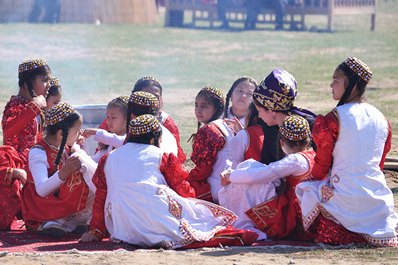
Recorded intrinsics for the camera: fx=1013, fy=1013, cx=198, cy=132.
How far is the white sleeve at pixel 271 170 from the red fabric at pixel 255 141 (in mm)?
401

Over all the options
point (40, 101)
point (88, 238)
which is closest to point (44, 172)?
point (88, 238)

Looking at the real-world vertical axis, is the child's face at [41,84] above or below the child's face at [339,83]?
below

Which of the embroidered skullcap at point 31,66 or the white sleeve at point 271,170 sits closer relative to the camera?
the white sleeve at point 271,170

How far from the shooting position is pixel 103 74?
1784 cm

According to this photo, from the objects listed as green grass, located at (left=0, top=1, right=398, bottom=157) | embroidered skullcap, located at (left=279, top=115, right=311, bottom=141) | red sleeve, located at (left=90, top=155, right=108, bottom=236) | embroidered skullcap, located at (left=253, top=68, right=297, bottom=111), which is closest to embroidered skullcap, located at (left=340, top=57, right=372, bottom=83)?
embroidered skullcap, located at (left=279, top=115, right=311, bottom=141)

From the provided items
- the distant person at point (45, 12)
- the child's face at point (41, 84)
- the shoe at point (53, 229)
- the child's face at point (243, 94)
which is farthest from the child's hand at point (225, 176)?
the distant person at point (45, 12)

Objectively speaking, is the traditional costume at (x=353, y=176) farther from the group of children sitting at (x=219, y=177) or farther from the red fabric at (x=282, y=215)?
the red fabric at (x=282, y=215)

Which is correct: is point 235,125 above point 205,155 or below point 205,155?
above

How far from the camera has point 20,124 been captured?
7.69 m

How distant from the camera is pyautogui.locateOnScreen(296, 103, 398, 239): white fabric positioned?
6.56 metres

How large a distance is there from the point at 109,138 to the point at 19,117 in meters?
0.70

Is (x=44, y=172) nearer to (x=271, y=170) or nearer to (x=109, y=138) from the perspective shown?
(x=109, y=138)

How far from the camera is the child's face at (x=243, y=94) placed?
8297 millimetres

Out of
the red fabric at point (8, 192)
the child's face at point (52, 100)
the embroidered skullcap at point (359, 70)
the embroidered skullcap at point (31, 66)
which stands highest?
the embroidered skullcap at point (359, 70)
